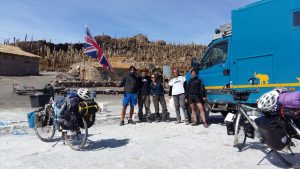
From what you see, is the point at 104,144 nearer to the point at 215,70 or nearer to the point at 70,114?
the point at 70,114

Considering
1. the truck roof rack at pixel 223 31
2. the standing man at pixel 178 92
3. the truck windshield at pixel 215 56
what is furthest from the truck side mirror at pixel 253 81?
the standing man at pixel 178 92

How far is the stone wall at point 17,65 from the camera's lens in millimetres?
42062

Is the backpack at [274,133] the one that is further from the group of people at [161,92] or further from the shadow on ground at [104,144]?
the group of people at [161,92]

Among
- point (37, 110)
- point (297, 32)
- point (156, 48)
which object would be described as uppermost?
point (156, 48)

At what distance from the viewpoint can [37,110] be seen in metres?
8.03

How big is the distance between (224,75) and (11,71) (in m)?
38.6

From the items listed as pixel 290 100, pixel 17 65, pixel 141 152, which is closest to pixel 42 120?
pixel 141 152

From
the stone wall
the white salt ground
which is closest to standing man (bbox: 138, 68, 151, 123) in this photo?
the white salt ground

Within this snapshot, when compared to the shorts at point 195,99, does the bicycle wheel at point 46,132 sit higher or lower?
lower

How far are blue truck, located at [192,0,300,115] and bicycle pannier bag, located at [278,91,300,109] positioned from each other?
2579mm

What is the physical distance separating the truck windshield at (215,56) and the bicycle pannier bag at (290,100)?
445 centimetres

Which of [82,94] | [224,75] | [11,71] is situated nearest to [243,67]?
[224,75]

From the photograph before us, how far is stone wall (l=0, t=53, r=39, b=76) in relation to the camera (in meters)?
42.1

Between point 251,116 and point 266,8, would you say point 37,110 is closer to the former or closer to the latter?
point 251,116
